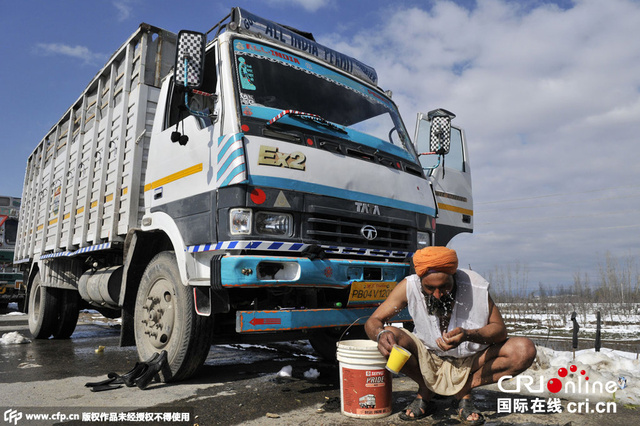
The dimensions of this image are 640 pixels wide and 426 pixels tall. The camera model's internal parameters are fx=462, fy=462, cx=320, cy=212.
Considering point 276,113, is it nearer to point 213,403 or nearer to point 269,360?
point 213,403

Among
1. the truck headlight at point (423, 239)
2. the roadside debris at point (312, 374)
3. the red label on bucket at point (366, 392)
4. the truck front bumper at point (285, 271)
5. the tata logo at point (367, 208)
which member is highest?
the tata logo at point (367, 208)

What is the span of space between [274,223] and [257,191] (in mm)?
272

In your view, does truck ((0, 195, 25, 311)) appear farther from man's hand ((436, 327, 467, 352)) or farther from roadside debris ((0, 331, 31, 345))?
man's hand ((436, 327, 467, 352))

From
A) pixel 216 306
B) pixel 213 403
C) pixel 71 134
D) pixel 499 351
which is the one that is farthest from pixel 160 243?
pixel 71 134

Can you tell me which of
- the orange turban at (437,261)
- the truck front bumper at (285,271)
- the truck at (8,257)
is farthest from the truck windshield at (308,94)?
the truck at (8,257)

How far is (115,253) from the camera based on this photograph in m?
5.84

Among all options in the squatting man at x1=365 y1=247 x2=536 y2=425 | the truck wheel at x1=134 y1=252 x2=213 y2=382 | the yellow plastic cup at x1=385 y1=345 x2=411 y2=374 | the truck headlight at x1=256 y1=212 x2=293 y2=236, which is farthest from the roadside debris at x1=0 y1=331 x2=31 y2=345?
the yellow plastic cup at x1=385 y1=345 x2=411 y2=374

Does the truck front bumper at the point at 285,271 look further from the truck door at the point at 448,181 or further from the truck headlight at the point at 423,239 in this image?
the truck door at the point at 448,181

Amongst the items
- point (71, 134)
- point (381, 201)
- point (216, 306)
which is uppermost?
point (71, 134)

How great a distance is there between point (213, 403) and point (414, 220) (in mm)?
2295

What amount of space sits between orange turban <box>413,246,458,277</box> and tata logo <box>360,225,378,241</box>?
1074mm

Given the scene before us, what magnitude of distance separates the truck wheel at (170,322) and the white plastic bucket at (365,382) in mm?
1427

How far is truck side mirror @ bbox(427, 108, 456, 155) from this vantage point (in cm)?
484

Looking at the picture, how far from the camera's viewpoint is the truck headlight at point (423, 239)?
14.2ft
